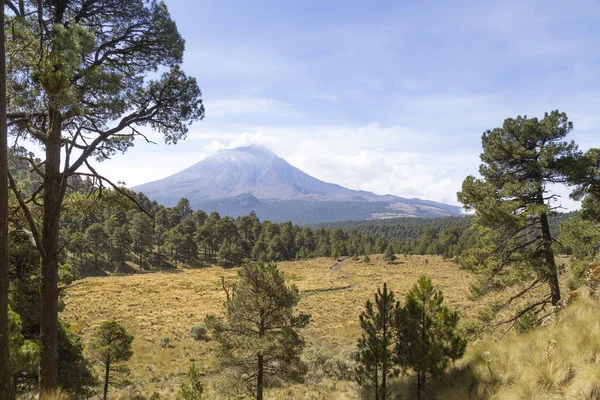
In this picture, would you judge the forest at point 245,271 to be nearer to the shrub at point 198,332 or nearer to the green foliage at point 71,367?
the green foliage at point 71,367

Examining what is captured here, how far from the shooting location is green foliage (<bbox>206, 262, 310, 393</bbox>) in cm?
1066

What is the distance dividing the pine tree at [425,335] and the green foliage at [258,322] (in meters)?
3.45

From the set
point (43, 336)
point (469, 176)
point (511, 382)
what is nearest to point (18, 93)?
point (43, 336)

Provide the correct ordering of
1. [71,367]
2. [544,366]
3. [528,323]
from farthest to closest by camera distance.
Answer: [71,367], [528,323], [544,366]

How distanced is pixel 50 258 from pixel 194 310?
3151cm

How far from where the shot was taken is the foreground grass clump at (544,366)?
5.39m

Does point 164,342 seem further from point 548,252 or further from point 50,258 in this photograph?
point 548,252

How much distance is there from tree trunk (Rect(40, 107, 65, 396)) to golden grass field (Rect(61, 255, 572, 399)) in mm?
2388

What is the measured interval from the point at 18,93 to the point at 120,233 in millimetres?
67161

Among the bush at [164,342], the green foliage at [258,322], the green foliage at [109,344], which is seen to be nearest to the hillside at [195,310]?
the bush at [164,342]

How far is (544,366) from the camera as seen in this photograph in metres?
6.04

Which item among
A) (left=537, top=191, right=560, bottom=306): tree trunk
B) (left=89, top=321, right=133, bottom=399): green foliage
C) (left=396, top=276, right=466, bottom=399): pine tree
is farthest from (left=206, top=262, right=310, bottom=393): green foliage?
(left=537, top=191, right=560, bottom=306): tree trunk

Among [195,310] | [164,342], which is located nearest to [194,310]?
[195,310]

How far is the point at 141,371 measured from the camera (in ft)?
59.8
